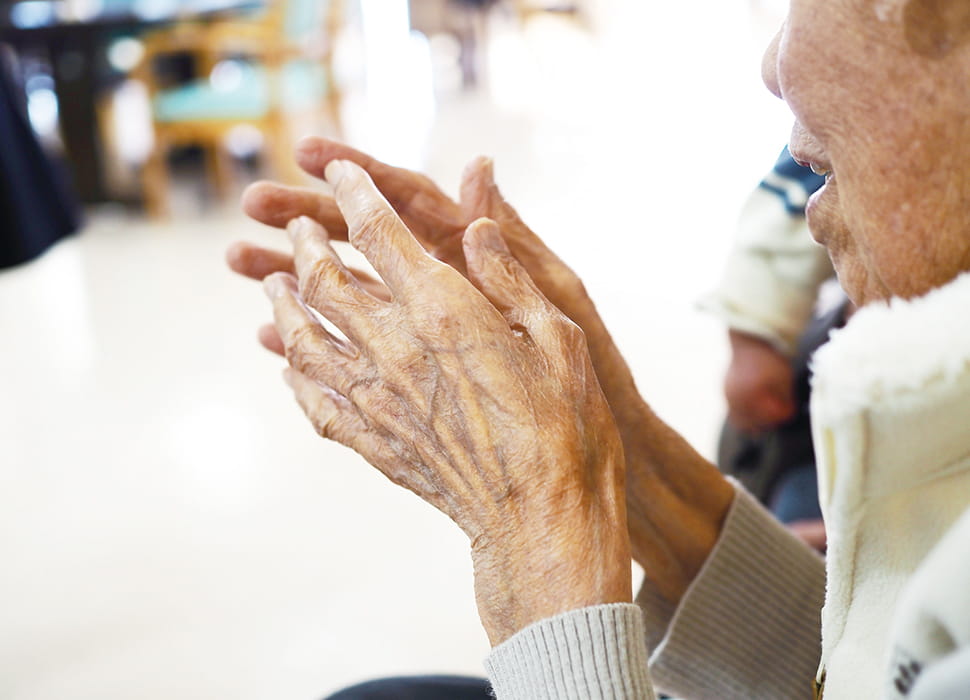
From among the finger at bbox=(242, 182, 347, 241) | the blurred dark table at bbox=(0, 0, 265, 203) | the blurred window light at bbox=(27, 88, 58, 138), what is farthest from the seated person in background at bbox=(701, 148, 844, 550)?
the blurred window light at bbox=(27, 88, 58, 138)

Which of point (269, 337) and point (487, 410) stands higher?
point (269, 337)

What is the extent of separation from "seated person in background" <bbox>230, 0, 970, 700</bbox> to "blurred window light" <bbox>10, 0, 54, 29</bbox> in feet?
14.5

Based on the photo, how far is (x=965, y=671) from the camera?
37 centimetres

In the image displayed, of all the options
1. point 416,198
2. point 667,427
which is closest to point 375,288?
point 416,198

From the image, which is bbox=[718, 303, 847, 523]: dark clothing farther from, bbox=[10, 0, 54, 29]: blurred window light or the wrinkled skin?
bbox=[10, 0, 54, 29]: blurred window light

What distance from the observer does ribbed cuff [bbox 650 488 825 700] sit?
85 cm

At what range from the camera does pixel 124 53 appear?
5.20 metres

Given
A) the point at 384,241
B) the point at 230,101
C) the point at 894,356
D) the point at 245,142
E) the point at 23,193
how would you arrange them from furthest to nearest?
the point at 245,142 → the point at 230,101 → the point at 23,193 → the point at 384,241 → the point at 894,356

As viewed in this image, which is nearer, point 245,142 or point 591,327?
point 591,327

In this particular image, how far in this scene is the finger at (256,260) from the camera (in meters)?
0.91

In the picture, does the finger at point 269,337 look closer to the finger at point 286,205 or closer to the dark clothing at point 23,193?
the finger at point 286,205

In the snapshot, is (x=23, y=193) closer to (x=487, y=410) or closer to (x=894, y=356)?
(x=487, y=410)

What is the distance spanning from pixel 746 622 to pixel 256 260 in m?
0.56

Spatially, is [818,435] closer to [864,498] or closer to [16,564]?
[864,498]
